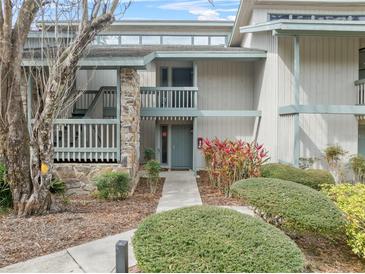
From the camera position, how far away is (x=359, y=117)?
11.7 meters

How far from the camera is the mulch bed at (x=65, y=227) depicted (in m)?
4.74

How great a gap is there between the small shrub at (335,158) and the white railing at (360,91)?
184 cm

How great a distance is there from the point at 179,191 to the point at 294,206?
5583 millimetres

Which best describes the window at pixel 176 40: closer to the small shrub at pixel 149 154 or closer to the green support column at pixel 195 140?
Result: the green support column at pixel 195 140

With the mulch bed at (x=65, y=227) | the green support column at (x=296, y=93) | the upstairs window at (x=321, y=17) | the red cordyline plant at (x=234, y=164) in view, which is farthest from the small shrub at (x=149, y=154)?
the upstairs window at (x=321, y=17)

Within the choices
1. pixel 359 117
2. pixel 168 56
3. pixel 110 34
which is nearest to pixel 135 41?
pixel 110 34

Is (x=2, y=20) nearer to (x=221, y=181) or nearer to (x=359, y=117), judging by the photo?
(x=221, y=181)

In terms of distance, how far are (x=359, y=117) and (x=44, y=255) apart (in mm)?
11260

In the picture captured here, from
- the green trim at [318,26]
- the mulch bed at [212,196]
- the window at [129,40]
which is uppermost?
the window at [129,40]

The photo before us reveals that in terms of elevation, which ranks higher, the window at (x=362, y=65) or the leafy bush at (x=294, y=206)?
the window at (x=362, y=65)

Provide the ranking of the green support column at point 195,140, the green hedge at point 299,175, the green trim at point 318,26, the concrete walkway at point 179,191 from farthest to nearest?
the green support column at point 195,140, the green trim at point 318,26, the green hedge at point 299,175, the concrete walkway at point 179,191

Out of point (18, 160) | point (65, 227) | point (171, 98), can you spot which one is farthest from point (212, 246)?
point (171, 98)

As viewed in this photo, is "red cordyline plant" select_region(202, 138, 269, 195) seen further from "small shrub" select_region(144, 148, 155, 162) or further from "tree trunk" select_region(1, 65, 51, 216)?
"tree trunk" select_region(1, 65, 51, 216)

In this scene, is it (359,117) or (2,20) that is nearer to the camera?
(2,20)
